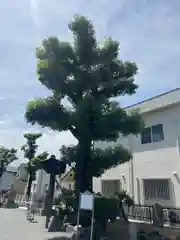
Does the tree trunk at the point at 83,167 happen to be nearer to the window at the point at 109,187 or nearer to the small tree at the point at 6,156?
the window at the point at 109,187

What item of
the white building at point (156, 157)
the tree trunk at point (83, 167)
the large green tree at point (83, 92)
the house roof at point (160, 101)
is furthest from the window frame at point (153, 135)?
the tree trunk at point (83, 167)

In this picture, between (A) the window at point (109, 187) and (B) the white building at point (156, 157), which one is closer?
(B) the white building at point (156, 157)

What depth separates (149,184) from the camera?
43.3ft

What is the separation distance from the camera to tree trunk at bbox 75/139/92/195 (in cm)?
948

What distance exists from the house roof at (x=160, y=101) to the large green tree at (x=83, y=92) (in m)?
3.06

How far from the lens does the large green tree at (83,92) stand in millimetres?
9484

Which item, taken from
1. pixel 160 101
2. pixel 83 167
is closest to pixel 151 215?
pixel 83 167

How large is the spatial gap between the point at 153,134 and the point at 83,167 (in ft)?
19.3

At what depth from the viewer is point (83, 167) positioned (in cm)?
965

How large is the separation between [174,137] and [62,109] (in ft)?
21.2

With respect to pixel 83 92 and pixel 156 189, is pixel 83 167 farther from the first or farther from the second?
pixel 156 189

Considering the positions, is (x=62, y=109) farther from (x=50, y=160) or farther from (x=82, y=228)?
(x=82, y=228)

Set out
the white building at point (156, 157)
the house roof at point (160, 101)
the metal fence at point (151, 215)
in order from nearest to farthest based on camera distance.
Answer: the metal fence at point (151, 215) → the white building at point (156, 157) → the house roof at point (160, 101)

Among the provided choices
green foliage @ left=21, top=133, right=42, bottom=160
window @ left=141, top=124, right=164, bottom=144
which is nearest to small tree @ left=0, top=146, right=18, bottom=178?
green foliage @ left=21, top=133, right=42, bottom=160
